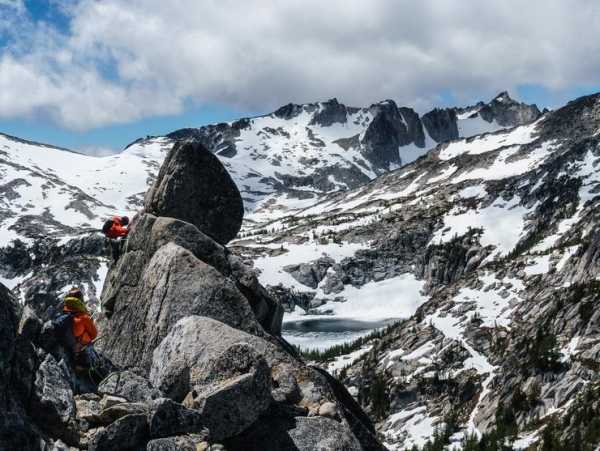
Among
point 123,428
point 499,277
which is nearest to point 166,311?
point 123,428

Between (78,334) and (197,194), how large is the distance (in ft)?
56.9

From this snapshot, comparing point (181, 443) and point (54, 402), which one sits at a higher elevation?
point (54, 402)

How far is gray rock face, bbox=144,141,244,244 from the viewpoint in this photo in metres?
34.7

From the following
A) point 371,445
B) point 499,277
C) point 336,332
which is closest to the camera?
point 371,445

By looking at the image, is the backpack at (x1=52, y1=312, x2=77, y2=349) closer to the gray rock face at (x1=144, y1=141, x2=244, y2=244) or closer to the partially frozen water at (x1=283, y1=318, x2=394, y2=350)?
the gray rock face at (x1=144, y1=141, x2=244, y2=244)

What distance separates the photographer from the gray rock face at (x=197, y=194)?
3466 centimetres

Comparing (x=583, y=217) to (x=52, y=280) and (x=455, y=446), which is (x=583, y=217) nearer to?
(x=455, y=446)

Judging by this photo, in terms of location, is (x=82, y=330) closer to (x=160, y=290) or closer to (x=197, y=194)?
(x=160, y=290)

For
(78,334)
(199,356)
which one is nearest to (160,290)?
(78,334)

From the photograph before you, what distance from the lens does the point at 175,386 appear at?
16.4 metres

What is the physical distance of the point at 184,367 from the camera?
16.5 m

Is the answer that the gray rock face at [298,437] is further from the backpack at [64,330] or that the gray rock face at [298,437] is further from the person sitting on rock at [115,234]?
the person sitting on rock at [115,234]

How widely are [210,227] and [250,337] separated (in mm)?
17581

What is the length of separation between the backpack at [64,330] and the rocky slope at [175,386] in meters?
0.34
